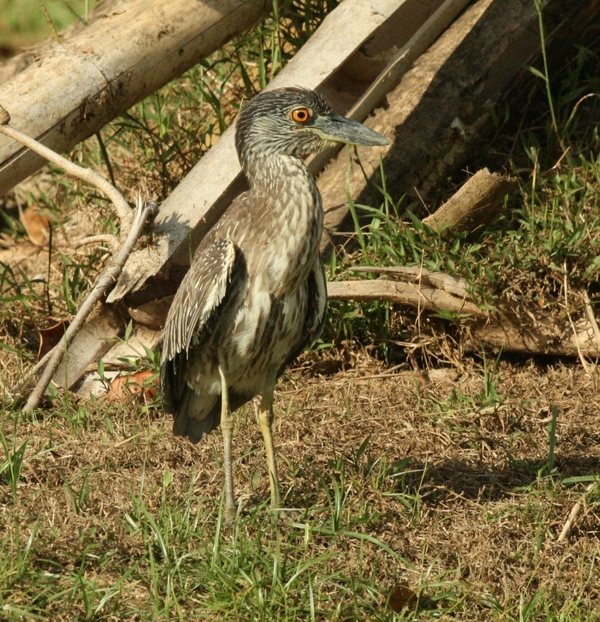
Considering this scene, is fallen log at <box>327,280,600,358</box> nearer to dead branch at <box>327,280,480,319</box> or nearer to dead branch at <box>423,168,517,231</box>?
dead branch at <box>327,280,480,319</box>

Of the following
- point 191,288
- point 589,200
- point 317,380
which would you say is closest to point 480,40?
point 589,200

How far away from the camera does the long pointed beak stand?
174 inches

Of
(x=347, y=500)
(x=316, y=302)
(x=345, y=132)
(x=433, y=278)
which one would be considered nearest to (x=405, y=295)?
(x=433, y=278)

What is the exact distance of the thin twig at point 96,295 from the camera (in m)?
5.23

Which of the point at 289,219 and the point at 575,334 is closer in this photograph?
the point at 289,219

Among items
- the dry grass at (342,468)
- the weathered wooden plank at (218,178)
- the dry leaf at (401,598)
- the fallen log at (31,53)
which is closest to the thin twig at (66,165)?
the weathered wooden plank at (218,178)

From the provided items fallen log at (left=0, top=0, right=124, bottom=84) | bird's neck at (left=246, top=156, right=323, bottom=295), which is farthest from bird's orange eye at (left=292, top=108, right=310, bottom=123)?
fallen log at (left=0, top=0, right=124, bottom=84)

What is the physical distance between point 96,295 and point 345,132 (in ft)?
5.67

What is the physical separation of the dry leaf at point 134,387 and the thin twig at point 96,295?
342 millimetres

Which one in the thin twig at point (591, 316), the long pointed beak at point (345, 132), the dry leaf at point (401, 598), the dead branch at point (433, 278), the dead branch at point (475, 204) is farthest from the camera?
the thin twig at point (591, 316)

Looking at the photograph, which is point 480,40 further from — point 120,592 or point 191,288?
point 120,592

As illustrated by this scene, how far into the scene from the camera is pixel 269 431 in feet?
14.5

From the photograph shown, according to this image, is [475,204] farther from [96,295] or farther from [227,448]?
[96,295]

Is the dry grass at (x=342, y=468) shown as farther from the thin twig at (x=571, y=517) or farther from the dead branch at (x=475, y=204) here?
the dead branch at (x=475, y=204)
